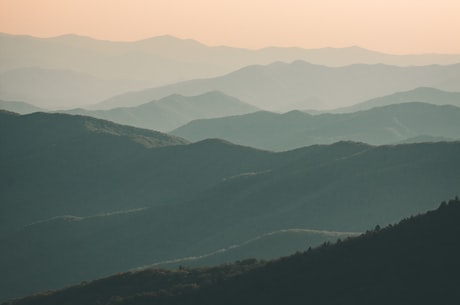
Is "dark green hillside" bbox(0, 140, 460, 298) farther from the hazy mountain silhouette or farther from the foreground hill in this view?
the foreground hill

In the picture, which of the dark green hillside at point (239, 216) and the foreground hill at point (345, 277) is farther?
the dark green hillside at point (239, 216)

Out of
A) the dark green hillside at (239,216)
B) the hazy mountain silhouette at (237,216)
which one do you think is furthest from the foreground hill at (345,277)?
the dark green hillside at (239,216)

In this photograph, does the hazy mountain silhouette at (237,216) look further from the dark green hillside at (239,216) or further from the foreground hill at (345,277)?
the foreground hill at (345,277)

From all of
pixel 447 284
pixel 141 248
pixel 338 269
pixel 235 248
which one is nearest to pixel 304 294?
pixel 338 269

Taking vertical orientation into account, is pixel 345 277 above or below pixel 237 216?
below

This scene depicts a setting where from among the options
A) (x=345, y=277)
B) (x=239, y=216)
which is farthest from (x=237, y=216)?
(x=345, y=277)

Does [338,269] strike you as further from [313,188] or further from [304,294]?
[313,188]

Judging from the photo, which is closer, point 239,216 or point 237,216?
point 239,216

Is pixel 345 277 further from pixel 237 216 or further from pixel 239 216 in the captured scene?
pixel 237 216

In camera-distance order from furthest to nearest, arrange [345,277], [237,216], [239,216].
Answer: [237,216] < [239,216] < [345,277]
